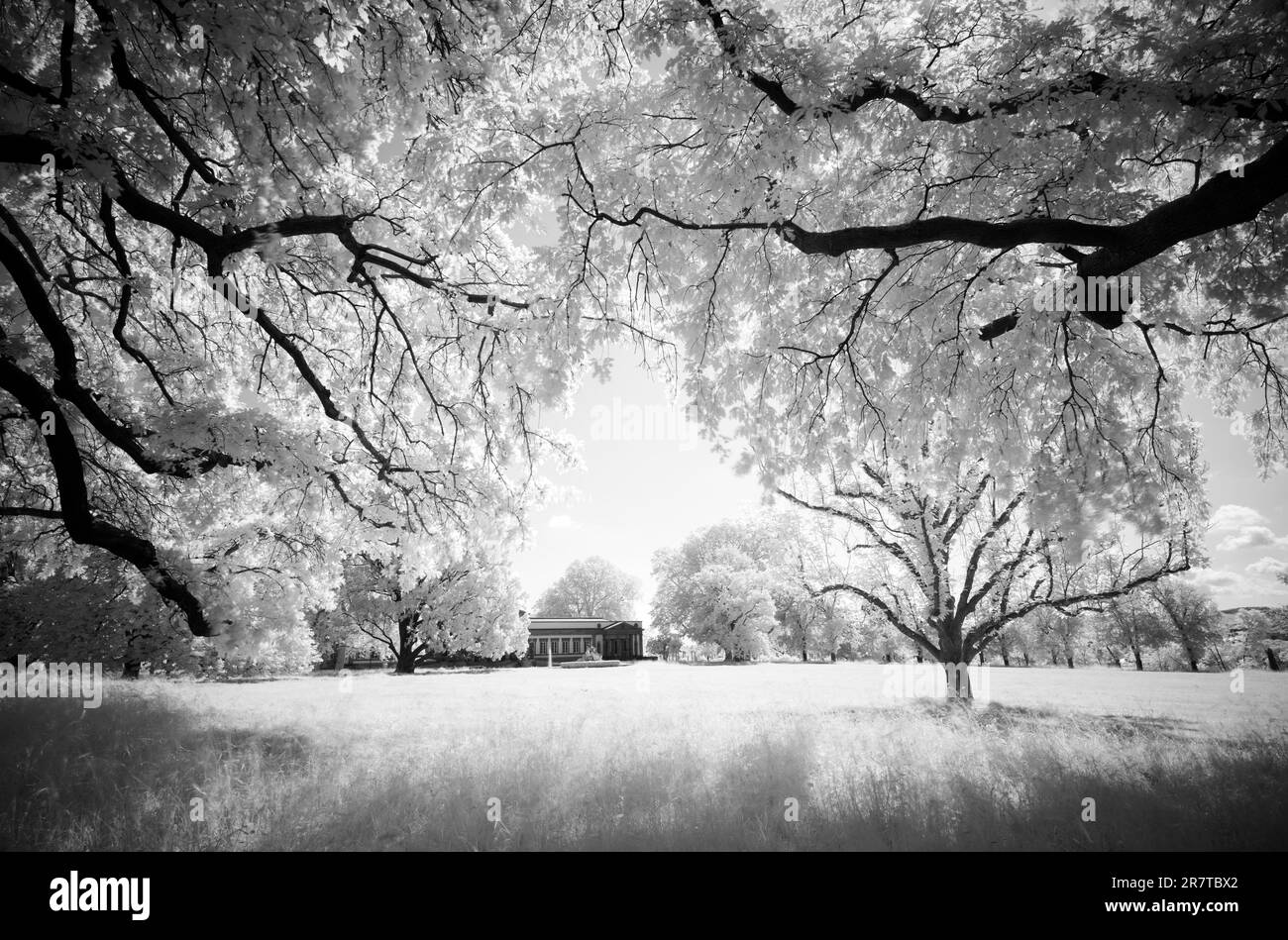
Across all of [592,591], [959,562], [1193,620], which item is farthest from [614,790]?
[592,591]

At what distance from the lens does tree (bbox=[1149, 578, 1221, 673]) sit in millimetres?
49719

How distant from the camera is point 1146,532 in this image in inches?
273

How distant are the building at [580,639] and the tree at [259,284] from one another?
5208 cm

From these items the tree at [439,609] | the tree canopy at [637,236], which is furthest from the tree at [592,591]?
the tree canopy at [637,236]

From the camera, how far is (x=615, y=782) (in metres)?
6.34

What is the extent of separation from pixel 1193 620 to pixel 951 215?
71.2 metres

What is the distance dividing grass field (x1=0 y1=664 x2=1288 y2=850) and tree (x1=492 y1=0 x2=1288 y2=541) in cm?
392

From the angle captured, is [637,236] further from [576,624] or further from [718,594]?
[576,624]

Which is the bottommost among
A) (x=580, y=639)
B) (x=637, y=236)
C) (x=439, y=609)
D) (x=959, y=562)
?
(x=580, y=639)

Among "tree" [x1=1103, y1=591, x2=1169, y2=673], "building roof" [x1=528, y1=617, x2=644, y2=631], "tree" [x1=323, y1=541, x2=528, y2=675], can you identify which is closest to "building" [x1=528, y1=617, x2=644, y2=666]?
"building roof" [x1=528, y1=617, x2=644, y2=631]

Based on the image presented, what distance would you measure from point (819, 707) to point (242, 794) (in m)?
13.1

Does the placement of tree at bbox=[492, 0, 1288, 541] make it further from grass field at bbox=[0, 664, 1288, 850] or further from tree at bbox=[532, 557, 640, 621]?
tree at bbox=[532, 557, 640, 621]
